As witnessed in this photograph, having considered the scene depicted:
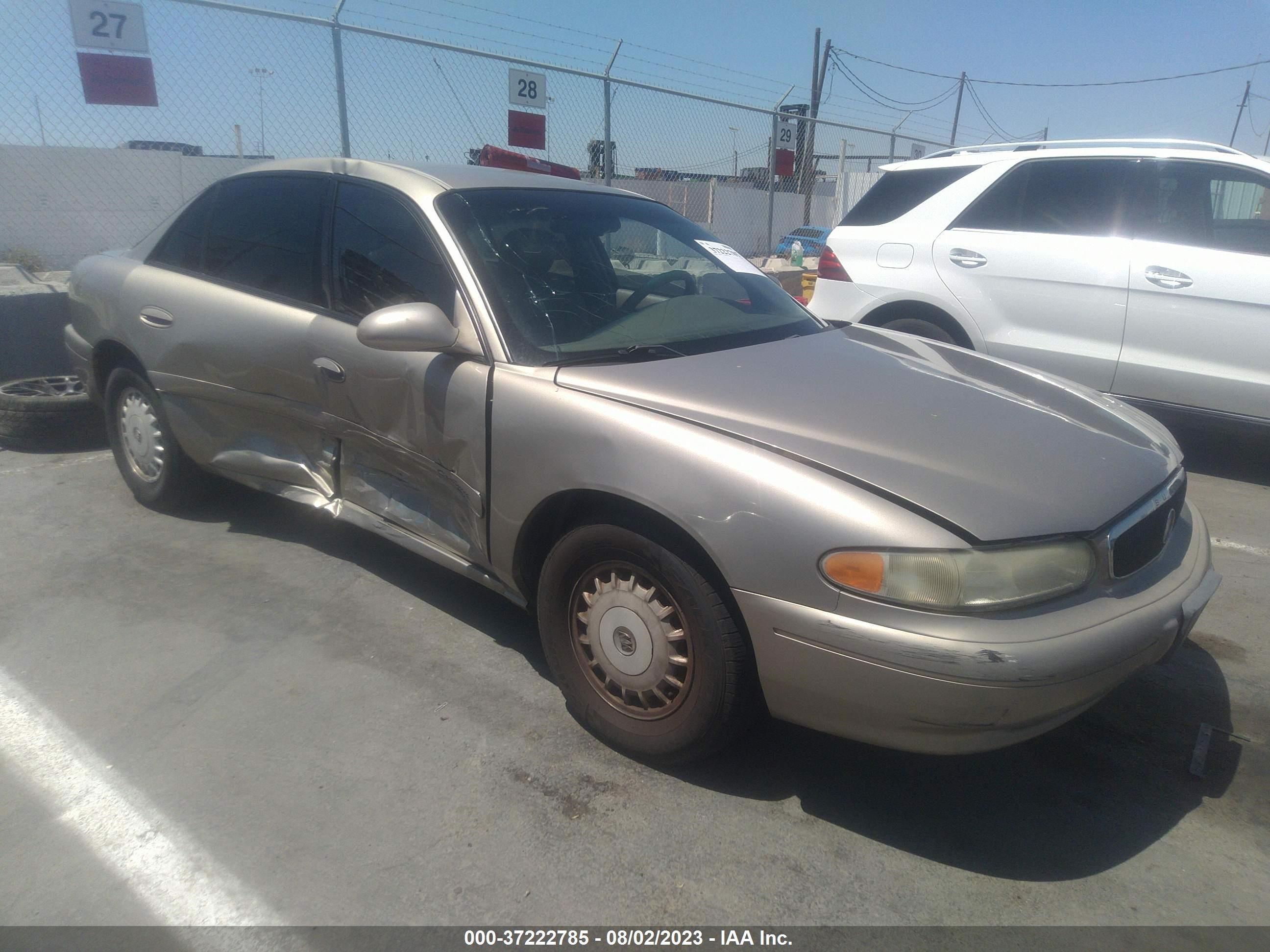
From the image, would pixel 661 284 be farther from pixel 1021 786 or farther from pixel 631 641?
pixel 1021 786

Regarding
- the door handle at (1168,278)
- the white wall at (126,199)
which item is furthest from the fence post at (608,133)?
the door handle at (1168,278)

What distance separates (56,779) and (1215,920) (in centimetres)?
301

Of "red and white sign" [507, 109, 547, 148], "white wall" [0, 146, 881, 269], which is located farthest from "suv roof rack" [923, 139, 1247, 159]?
"red and white sign" [507, 109, 547, 148]

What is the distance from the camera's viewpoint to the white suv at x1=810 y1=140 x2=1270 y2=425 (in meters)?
4.93

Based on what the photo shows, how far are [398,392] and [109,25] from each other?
15.9ft

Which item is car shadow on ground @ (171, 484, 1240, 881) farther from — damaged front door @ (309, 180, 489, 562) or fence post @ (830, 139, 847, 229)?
fence post @ (830, 139, 847, 229)

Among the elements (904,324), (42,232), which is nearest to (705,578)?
(904,324)

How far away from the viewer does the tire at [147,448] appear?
4180 mm

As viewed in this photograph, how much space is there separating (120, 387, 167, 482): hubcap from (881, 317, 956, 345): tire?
166 inches

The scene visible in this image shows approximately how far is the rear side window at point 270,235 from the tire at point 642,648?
1.60 meters

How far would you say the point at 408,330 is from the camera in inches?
108

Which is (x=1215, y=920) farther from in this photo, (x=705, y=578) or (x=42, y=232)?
(x=42, y=232)

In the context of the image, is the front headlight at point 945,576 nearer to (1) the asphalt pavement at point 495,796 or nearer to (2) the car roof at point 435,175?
(1) the asphalt pavement at point 495,796

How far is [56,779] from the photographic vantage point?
99.3 inches
